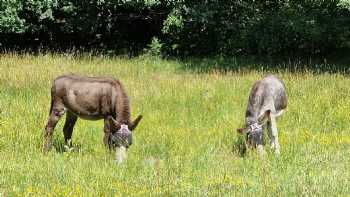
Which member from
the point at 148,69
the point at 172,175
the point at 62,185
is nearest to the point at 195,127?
the point at 172,175

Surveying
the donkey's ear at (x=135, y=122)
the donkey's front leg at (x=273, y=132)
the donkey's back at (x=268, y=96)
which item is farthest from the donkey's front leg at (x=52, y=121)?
the donkey's front leg at (x=273, y=132)

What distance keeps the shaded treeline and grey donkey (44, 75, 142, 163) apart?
415 inches

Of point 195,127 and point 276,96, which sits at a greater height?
point 276,96

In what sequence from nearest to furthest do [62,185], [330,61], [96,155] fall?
1. [62,185]
2. [96,155]
3. [330,61]

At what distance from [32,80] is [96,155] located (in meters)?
6.42

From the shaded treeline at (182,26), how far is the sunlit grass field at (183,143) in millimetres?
4597

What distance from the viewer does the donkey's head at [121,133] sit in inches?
376

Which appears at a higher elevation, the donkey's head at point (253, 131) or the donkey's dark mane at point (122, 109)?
the donkey's dark mane at point (122, 109)

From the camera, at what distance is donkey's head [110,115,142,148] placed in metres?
9.55

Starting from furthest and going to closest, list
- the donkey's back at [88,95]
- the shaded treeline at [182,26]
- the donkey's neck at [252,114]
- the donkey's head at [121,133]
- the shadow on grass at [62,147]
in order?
the shaded treeline at [182,26] → the shadow on grass at [62,147] → the donkey's neck at [252,114] → the donkey's back at [88,95] → the donkey's head at [121,133]

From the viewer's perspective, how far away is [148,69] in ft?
66.5

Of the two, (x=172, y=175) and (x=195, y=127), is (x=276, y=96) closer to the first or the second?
(x=195, y=127)

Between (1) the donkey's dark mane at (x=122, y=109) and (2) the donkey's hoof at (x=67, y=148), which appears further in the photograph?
(2) the donkey's hoof at (x=67, y=148)

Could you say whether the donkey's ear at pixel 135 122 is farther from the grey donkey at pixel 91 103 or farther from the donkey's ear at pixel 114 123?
the donkey's ear at pixel 114 123
